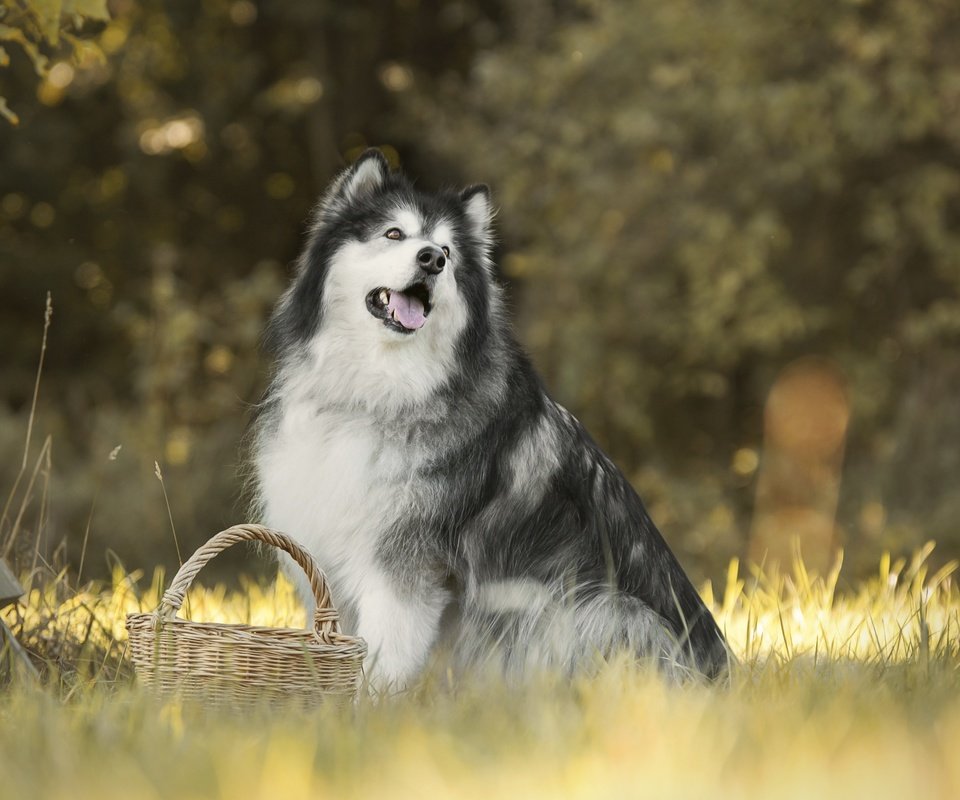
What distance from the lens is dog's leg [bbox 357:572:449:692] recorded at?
12.9 feet

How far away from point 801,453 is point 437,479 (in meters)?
8.27

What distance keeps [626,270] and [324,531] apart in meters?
8.25

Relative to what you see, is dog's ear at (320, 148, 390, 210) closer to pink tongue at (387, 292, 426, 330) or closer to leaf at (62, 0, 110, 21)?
pink tongue at (387, 292, 426, 330)

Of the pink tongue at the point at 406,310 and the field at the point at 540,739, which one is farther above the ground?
the pink tongue at the point at 406,310

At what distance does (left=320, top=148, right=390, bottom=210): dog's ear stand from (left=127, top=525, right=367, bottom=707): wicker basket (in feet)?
5.41

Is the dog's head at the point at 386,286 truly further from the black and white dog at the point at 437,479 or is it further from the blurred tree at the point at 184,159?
the blurred tree at the point at 184,159

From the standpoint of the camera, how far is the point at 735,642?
4863 millimetres

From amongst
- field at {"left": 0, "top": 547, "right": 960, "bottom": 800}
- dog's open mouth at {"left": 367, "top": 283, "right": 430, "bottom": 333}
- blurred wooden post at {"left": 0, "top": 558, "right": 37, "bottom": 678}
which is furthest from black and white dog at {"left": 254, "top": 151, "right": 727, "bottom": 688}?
blurred wooden post at {"left": 0, "top": 558, "right": 37, "bottom": 678}

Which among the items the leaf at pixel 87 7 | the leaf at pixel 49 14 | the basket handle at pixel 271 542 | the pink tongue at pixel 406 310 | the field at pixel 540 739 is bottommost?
the field at pixel 540 739

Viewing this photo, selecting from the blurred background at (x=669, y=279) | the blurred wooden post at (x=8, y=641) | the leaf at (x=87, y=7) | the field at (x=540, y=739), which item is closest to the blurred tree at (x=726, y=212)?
the blurred background at (x=669, y=279)

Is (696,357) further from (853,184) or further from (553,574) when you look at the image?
(553,574)

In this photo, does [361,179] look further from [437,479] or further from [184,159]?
[184,159]

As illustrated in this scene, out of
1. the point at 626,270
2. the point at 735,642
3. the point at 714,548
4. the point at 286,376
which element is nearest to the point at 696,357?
the point at 626,270

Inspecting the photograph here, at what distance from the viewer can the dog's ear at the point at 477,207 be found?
15.1 feet
